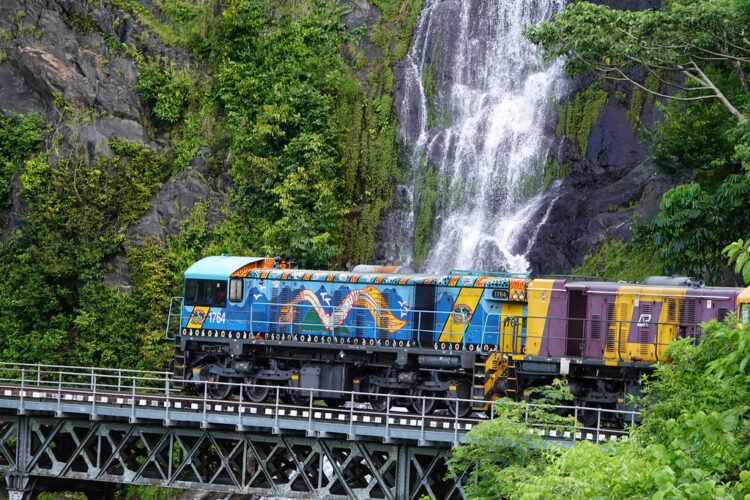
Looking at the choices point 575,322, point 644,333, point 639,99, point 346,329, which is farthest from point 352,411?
point 639,99

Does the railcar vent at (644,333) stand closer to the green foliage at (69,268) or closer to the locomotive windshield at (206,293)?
the locomotive windshield at (206,293)

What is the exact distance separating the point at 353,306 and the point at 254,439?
17.5 ft

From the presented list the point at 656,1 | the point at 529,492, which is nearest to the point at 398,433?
the point at 529,492

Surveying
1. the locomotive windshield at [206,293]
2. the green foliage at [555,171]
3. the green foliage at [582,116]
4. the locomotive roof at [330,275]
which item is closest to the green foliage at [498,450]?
the locomotive roof at [330,275]

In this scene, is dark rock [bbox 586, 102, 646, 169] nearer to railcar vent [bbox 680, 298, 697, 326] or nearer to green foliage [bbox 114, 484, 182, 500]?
railcar vent [bbox 680, 298, 697, 326]

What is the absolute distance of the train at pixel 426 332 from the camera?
86.2ft

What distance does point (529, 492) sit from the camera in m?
12.6

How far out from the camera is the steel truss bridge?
25.2m

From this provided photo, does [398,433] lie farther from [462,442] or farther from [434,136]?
[434,136]

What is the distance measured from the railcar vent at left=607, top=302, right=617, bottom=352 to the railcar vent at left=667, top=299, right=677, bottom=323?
1508 mm

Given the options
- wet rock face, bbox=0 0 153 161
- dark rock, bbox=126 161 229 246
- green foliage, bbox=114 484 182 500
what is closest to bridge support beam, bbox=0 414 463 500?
green foliage, bbox=114 484 182 500

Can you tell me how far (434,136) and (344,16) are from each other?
29.6ft

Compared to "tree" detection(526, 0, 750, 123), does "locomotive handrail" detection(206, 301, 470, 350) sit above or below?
below

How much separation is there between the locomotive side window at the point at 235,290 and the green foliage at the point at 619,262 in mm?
16088
